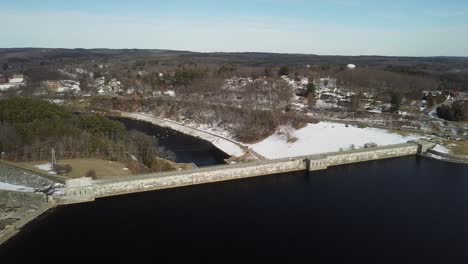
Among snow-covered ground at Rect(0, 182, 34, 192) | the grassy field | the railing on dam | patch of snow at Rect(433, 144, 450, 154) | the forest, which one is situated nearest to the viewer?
snow-covered ground at Rect(0, 182, 34, 192)

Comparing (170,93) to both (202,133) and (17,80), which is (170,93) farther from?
(17,80)

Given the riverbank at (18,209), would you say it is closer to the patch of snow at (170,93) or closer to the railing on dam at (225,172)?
the railing on dam at (225,172)

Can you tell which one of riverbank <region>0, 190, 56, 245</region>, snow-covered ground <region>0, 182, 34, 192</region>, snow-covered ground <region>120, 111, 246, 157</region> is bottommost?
snow-covered ground <region>120, 111, 246, 157</region>

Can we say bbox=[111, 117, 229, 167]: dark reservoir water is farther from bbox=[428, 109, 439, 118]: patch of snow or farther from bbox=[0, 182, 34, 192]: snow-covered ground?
bbox=[428, 109, 439, 118]: patch of snow

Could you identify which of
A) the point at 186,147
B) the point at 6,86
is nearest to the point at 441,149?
the point at 186,147

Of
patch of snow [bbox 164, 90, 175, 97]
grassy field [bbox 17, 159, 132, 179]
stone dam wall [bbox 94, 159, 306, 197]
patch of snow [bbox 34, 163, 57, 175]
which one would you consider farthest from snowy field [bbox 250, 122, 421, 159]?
patch of snow [bbox 164, 90, 175, 97]

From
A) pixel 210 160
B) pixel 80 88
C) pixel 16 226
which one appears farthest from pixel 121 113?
pixel 16 226

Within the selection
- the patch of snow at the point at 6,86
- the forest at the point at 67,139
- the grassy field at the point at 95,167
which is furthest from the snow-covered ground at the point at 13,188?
the patch of snow at the point at 6,86
